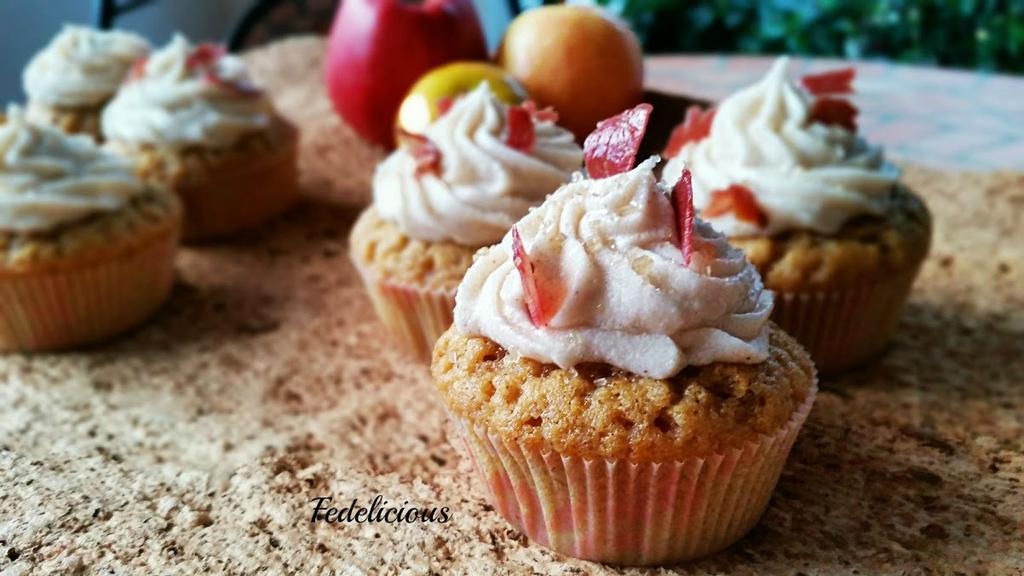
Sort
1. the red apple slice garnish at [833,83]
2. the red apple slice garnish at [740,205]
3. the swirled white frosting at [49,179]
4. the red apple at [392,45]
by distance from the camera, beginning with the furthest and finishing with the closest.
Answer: the red apple at [392,45] → the swirled white frosting at [49,179] → the red apple slice garnish at [833,83] → the red apple slice garnish at [740,205]

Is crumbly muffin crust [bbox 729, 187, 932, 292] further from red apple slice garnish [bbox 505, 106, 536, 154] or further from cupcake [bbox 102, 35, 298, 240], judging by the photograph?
cupcake [bbox 102, 35, 298, 240]

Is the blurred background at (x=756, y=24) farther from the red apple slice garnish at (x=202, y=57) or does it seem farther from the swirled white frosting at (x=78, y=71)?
the red apple slice garnish at (x=202, y=57)

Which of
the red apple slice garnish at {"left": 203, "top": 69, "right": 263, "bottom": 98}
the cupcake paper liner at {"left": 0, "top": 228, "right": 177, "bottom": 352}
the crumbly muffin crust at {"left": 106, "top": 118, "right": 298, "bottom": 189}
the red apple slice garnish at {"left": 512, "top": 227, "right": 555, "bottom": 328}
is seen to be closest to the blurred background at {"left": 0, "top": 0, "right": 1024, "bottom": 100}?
the red apple slice garnish at {"left": 203, "top": 69, "right": 263, "bottom": 98}

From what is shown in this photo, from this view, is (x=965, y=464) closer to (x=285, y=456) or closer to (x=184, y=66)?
(x=285, y=456)

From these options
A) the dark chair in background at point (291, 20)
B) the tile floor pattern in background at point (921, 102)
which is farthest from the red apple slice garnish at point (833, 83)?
the dark chair in background at point (291, 20)

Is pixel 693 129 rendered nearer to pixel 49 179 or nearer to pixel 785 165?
pixel 785 165

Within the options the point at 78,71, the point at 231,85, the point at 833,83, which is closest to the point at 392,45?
the point at 231,85
